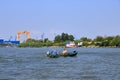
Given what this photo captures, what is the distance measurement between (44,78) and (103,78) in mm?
5709

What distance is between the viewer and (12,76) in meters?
41.2

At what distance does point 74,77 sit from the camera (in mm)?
39781

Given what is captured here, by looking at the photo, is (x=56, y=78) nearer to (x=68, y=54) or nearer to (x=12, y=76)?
(x=12, y=76)

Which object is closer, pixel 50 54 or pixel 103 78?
pixel 103 78

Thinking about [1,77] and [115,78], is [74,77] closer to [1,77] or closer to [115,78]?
[115,78]

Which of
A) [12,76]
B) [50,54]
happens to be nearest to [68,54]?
[50,54]

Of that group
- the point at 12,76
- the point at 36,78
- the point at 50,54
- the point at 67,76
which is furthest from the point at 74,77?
the point at 50,54

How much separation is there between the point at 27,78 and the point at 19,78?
3.10 ft

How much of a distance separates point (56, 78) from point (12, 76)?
5185 mm

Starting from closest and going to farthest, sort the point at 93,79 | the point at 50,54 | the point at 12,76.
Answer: the point at 93,79
the point at 12,76
the point at 50,54

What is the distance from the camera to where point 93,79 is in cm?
3819

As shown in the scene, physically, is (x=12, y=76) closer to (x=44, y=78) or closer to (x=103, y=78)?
(x=44, y=78)

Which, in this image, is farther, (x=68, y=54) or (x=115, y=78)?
(x=68, y=54)

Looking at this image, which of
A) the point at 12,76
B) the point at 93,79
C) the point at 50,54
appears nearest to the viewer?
the point at 93,79
